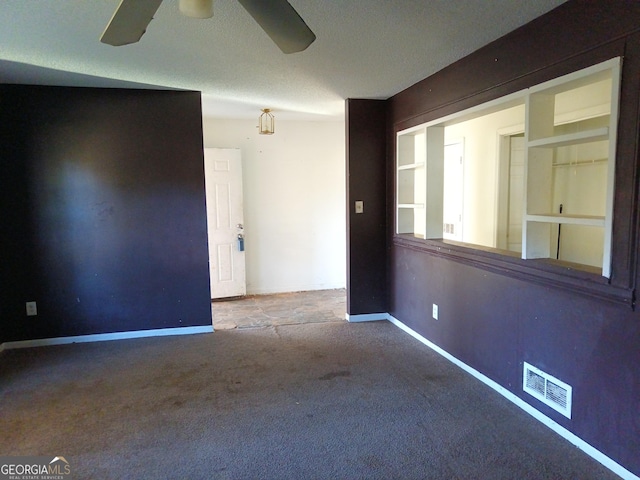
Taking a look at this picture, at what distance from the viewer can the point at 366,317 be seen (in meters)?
4.31

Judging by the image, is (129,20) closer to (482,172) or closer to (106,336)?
(106,336)

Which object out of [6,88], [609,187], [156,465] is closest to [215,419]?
[156,465]

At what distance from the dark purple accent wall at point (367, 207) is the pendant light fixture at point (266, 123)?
1.18 m

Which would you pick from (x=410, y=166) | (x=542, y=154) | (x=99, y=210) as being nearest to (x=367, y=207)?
(x=410, y=166)

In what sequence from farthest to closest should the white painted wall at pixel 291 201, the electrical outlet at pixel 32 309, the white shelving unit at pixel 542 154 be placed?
the white painted wall at pixel 291 201
the electrical outlet at pixel 32 309
the white shelving unit at pixel 542 154

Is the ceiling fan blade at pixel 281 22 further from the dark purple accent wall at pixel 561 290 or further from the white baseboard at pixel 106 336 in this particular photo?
the white baseboard at pixel 106 336

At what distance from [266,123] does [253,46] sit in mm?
2386

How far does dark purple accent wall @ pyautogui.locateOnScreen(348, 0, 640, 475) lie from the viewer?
1793mm

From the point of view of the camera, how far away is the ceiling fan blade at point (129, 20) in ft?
4.78

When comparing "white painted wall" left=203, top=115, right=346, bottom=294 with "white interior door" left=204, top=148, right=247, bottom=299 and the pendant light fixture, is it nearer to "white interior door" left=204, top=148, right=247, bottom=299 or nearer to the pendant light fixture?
"white interior door" left=204, top=148, right=247, bottom=299

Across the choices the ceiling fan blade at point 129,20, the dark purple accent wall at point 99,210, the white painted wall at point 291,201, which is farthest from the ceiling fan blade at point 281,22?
the white painted wall at point 291,201

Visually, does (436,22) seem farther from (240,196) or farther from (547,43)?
(240,196)

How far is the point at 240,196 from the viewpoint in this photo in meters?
5.36

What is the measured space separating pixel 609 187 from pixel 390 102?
2526mm
